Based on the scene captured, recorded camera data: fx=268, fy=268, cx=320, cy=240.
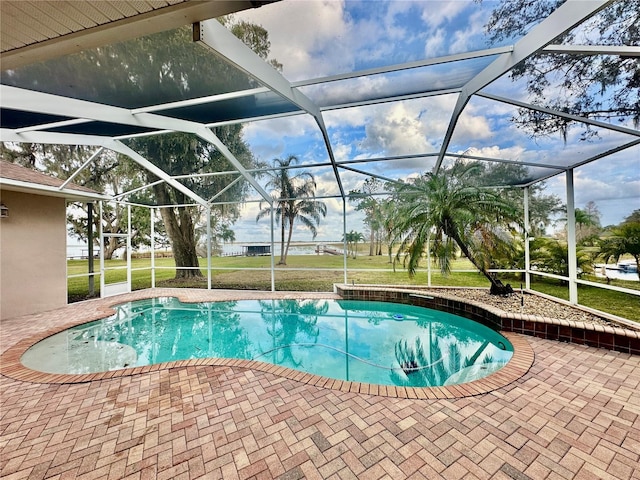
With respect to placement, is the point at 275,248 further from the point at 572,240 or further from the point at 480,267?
the point at 572,240

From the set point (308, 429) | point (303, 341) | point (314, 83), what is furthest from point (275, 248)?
point (308, 429)

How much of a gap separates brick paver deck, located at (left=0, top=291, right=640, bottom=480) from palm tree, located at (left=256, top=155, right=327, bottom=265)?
718cm

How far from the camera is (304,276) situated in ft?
42.5

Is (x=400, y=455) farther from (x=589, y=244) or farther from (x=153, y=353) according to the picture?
(x=589, y=244)

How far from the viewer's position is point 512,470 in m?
2.15

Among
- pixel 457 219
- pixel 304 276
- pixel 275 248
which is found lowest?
pixel 304 276

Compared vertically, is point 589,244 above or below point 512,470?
above

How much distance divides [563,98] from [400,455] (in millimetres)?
5579

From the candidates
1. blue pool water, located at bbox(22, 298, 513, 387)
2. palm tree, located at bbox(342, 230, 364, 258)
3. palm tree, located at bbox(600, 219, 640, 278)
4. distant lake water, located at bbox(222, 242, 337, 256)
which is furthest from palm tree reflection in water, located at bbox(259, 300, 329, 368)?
palm tree, located at bbox(600, 219, 640, 278)

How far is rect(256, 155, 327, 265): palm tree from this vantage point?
1010 centimetres

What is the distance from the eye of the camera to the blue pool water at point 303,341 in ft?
15.2

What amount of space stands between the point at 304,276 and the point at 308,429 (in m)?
10.3

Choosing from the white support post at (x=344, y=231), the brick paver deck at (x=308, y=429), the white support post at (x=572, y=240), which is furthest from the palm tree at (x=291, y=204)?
the brick paver deck at (x=308, y=429)

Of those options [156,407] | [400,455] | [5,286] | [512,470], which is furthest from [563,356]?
[5,286]
